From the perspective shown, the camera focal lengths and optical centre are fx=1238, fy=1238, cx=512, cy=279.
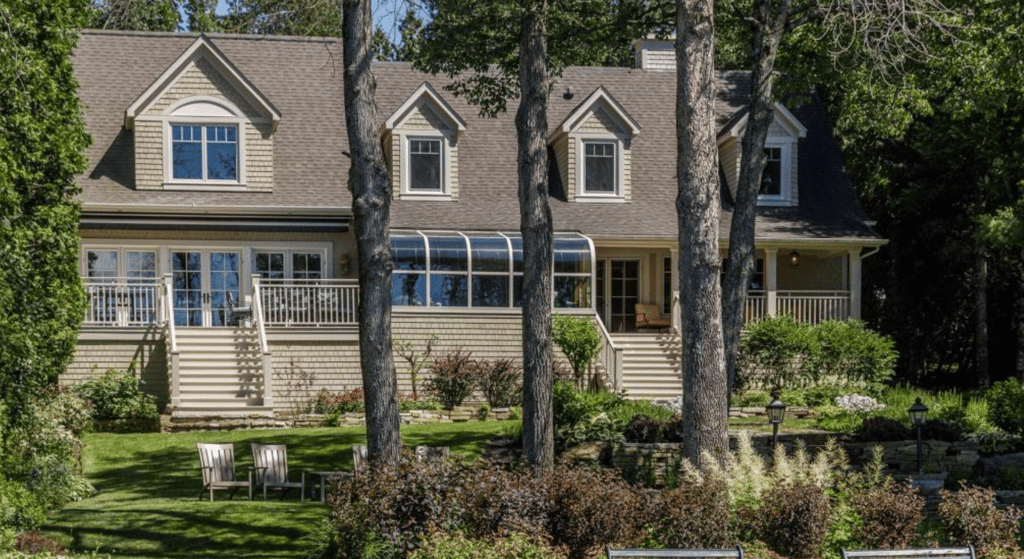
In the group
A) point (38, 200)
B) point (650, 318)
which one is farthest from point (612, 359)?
point (38, 200)

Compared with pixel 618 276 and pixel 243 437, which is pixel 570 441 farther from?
pixel 618 276

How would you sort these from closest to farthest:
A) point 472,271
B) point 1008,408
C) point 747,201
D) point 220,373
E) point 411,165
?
point 747,201
point 1008,408
point 220,373
point 472,271
point 411,165

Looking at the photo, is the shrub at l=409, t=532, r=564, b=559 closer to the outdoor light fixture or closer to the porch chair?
the outdoor light fixture

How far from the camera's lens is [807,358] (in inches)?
968

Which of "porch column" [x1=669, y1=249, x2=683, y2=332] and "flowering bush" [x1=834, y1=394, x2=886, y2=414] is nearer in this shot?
"flowering bush" [x1=834, y1=394, x2=886, y2=414]

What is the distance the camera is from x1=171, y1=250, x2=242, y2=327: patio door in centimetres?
2627

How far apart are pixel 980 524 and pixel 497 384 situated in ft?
44.6

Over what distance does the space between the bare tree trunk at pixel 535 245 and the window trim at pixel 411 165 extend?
462 inches

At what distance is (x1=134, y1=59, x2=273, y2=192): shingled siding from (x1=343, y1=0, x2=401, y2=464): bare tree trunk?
13693mm

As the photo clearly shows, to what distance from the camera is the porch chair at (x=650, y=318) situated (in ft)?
91.5

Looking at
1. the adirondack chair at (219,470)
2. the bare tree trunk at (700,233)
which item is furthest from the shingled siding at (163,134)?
the bare tree trunk at (700,233)

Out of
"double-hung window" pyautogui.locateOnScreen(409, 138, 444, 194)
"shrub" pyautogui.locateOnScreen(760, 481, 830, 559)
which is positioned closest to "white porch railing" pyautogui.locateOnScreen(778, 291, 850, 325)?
"double-hung window" pyautogui.locateOnScreen(409, 138, 444, 194)

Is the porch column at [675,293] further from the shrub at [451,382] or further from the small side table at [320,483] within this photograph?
the small side table at [320,483]

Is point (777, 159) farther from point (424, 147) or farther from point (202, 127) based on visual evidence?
point (202, 127)
